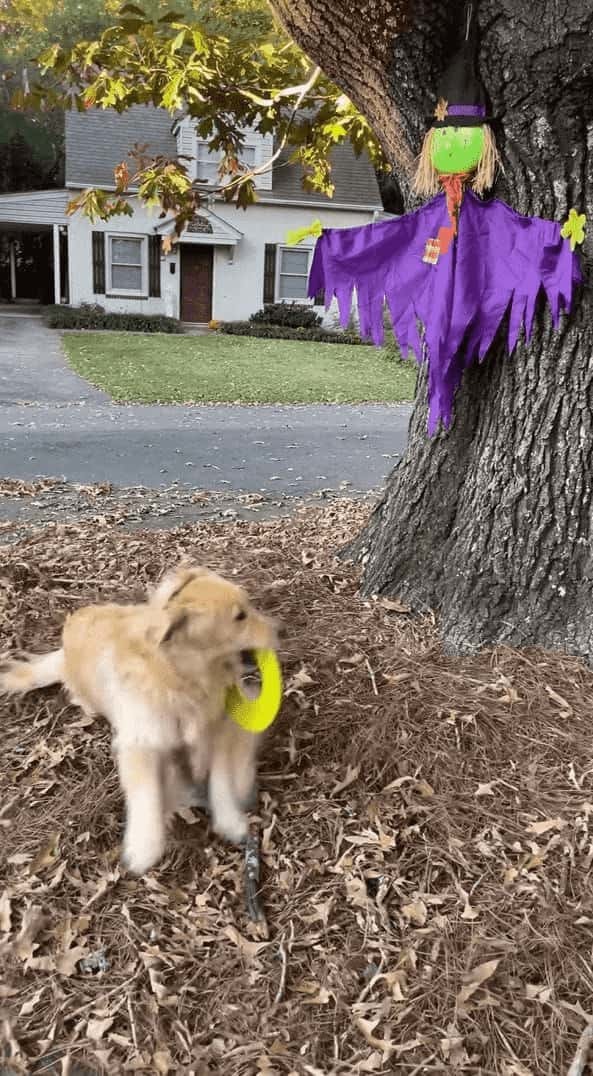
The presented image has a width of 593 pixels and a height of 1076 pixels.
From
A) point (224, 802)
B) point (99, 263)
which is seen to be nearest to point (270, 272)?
Answer: point (99, 263)

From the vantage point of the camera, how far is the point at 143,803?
223 cm

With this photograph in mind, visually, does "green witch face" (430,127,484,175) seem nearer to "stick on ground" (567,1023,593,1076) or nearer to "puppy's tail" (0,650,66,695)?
"puppy's tail" (0,650,66,695)

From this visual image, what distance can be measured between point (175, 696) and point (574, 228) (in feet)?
7.14

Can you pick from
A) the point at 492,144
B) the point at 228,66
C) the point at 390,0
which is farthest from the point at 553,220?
the point at 228,66

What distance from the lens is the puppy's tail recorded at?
9.65 feet

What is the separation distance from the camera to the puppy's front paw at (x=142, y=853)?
2248 mm

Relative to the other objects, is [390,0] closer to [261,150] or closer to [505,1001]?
[505,1001]

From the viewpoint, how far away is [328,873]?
2.33 m

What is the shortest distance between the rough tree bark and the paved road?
3.04m

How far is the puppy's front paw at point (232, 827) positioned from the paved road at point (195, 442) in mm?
4320

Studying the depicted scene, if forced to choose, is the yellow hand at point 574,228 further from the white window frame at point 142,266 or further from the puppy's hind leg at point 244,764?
the white window frame at point 142,266

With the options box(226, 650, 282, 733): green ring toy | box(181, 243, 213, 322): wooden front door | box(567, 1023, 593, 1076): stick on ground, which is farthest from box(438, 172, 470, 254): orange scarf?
box(181, 243, 213, 322): wooden front door

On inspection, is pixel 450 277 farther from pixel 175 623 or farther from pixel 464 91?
pixel 175 623

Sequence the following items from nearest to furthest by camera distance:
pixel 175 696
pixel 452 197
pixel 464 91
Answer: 1. pixel 175 696
2. pixel 464 91
3. pixel 452 197
